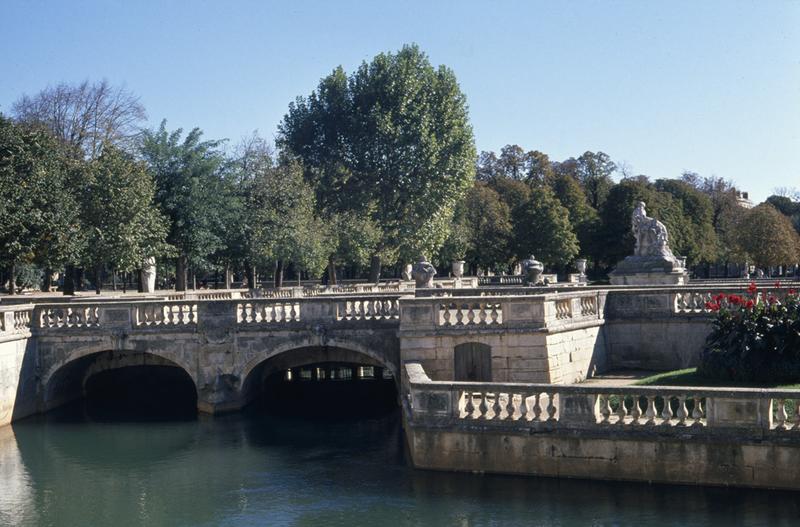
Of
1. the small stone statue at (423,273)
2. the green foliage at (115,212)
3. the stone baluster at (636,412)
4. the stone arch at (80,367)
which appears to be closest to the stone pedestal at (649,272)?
the small stone statue at (423,273)

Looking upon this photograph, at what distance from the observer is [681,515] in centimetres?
1554

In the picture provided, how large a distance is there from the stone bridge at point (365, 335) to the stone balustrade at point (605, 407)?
2.61 meters

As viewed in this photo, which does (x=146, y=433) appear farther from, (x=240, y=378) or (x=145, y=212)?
(x=145, y=212)

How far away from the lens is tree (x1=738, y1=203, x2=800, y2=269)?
236 ft

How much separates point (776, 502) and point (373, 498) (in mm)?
7251

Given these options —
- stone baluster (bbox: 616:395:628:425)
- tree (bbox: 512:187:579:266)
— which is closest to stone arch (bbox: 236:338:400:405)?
stone baluster (bbox: 616:395:628:425)

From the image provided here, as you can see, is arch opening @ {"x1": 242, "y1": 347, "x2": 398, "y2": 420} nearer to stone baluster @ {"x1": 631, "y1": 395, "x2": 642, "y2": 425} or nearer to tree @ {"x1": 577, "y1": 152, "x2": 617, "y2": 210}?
stone baluster @ {"x1": 631, "y1": 395, "x2": 642, "y2": 425}

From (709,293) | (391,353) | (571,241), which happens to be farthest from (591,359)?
(571,241)

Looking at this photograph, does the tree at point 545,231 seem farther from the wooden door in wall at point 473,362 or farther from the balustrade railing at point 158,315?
the wooden door in wall at point 473,362

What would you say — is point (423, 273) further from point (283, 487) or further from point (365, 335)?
point (283, 487)

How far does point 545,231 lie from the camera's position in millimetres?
71312

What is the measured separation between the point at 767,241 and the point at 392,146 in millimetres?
33305

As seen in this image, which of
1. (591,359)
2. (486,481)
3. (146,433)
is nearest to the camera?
(486,481)

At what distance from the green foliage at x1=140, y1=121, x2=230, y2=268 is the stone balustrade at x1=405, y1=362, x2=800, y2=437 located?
26795 mm
